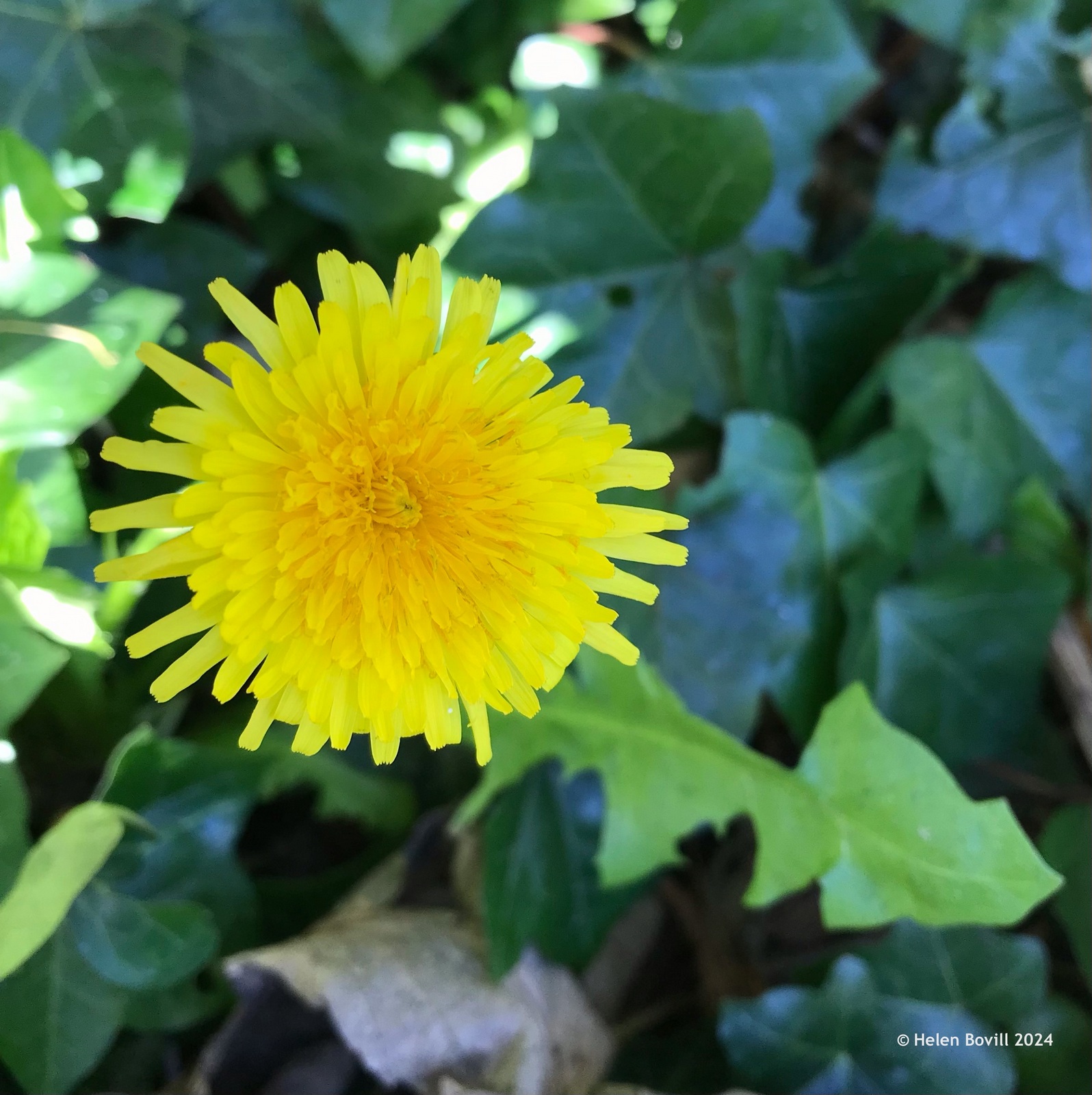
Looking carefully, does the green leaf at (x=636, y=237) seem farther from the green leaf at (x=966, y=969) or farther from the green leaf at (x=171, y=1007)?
the green leaf at (x=171, y=1007)

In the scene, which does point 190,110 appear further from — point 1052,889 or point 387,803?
point 1052,889

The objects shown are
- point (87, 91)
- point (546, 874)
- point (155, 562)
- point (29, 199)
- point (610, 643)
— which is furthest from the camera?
point (546, 874)

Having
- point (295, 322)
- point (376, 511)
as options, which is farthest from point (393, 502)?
point (295, 322)

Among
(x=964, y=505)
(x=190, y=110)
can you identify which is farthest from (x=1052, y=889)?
(x=190, y=110)

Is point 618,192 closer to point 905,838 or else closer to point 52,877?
point 905,838

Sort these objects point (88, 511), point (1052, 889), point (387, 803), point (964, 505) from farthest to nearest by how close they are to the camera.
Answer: point (964, 505)
point (387, 803)
point (88, 511)
point (1052, 889)

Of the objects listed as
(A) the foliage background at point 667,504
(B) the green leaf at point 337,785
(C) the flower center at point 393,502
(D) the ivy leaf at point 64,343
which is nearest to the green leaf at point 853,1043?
(A) the foliage background at point 667,504

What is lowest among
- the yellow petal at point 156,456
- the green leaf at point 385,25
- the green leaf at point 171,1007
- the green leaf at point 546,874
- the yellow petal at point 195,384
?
the green leaf at point 546,874
